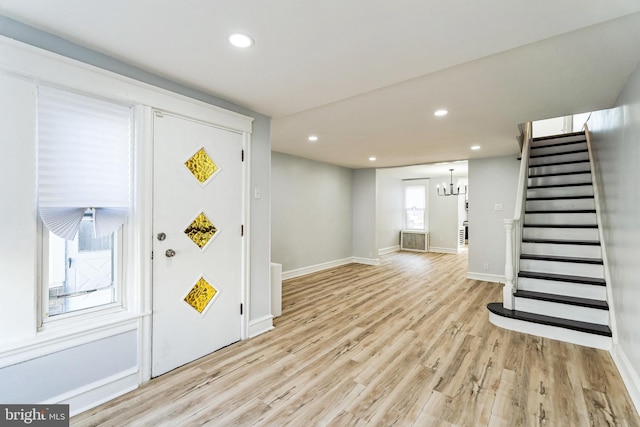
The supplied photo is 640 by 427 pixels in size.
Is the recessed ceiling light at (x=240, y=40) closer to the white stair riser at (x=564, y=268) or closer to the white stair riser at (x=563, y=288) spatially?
the white stair riser at (x=563, y=288)

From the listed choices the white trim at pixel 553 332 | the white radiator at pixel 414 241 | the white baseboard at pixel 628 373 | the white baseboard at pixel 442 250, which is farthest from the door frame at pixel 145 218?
the white baseboard at pixel 442 250

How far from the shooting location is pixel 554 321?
9.77ft

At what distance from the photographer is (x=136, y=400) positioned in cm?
→ 195

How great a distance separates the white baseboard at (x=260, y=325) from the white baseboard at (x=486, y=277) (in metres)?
4.27

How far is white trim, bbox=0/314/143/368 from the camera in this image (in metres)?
1.61

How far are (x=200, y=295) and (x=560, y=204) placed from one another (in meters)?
5.05

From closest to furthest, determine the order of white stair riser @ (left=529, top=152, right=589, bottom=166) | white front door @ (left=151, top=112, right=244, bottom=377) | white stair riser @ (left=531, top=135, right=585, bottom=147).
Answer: white front door @ (left=151, top=112, right=244, bottom=377) → white stair riser @ (left=529, top=152, right=589, bottom=166) → white stair riser @ (left=531, top=135, right=585, bottom=147)

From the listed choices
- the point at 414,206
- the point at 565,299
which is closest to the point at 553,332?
the point at 565,299

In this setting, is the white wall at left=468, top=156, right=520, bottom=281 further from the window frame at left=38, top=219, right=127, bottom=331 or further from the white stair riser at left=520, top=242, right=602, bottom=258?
the window frame at left=38, top=219, right=127, bottom=331

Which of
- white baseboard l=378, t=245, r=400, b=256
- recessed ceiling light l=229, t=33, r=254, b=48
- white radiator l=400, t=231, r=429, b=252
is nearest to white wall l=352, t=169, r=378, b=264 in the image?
white baseboard l=378, t=245, r=400, b=256

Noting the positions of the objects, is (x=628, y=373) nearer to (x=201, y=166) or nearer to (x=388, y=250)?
(x=201, y=166)

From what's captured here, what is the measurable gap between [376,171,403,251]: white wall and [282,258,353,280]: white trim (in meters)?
2.13

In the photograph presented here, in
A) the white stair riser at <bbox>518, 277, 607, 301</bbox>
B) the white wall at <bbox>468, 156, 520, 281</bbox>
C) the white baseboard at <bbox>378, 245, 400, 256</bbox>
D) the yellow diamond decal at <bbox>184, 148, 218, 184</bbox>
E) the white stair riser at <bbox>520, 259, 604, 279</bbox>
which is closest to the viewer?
the yellow diamond decal at <bbox>184, 148, 218, 184</bbox>

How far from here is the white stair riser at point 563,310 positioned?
9.48 ft
